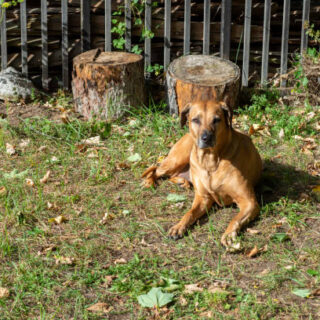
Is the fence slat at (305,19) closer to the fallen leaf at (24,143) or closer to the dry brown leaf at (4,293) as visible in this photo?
the fallen leaf at (24,143)

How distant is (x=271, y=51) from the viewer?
8523mm

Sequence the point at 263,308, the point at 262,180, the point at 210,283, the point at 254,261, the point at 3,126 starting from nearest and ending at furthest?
the point at 263,308 → the point at 210,283 → the point at 254,261 → the point at 262,180 → the point at 3,126

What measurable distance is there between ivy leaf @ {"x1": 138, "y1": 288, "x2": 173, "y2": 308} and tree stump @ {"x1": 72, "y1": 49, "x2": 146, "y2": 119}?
3.53 meters

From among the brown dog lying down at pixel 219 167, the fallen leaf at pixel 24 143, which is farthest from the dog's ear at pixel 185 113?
the fallen leaf at pixel 24 143

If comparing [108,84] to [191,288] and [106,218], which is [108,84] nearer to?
[106,218]

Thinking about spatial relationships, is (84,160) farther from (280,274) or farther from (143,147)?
(280,274)

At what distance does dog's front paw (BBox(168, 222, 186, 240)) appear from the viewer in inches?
194

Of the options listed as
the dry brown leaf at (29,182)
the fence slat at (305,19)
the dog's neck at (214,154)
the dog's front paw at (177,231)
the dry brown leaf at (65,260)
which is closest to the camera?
the dry brown leaf at (65,260)

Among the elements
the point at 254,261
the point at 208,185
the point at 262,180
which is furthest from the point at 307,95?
the point at 254,261

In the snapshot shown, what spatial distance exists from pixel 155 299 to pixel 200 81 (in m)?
3.52

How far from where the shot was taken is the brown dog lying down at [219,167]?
5.00 m

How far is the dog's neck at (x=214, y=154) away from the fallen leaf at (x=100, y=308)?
5.72 ft

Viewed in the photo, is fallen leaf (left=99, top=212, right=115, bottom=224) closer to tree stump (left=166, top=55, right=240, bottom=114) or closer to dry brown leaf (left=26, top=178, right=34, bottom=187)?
Answer: dry brown leaf (left=26, top=178, right=34, bottom=187)

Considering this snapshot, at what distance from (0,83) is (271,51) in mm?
3760
